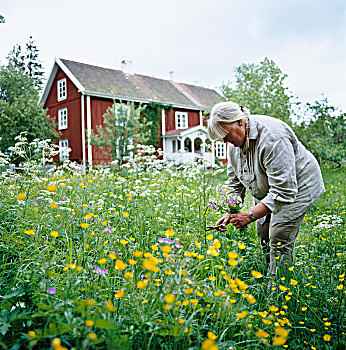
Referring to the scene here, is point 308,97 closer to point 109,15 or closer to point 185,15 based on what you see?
point 185,15

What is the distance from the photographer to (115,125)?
46.2ft

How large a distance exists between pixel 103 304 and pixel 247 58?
71.1ft

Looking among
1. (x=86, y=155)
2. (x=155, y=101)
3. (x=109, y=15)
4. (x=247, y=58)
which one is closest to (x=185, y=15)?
(x=109, y=15)

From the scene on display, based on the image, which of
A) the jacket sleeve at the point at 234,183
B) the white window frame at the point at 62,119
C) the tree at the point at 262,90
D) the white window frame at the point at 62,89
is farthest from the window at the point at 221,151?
the jacket sleeve at the point at 234,183

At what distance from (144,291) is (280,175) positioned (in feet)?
4.01

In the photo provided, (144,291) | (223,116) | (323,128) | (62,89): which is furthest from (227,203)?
(62,89)

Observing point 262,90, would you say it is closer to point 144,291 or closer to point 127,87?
point 127,87

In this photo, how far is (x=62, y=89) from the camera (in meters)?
19.4

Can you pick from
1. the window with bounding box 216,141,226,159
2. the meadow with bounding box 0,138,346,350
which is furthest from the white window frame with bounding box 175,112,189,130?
the meadow with bounding box 0,138,346,350

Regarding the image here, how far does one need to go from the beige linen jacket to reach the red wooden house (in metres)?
12.5

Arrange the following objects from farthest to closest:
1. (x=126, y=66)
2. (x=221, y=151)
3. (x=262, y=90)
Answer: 1. (x=221, y=151)
2. (x=126, y=66)
3. (x=262, y=90)

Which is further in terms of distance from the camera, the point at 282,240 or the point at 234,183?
the point at 234,183

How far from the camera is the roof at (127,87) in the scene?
18.3 m

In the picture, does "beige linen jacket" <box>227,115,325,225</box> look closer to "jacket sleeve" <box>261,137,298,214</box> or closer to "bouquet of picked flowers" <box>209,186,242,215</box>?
"jacket sleeve" <box>261,137,298,214</box>
